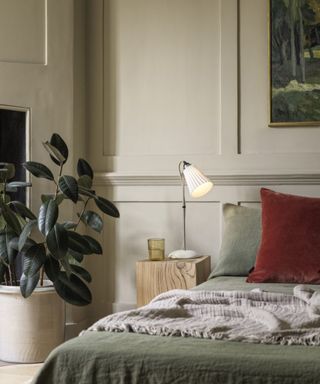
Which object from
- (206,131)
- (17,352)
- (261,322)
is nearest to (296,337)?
(261,322)

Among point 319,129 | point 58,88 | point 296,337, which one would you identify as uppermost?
point 58,88

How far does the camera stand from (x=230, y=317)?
→ 2.25 meters

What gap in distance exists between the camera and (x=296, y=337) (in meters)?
1.97

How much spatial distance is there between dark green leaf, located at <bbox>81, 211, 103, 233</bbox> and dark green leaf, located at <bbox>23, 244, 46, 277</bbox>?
0.35 meters

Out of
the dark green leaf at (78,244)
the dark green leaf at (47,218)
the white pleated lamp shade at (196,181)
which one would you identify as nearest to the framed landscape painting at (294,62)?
the white pleated lamp shade at (196,181)

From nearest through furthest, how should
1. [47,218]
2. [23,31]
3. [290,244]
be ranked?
[290,244] < [47,218] < [23,31]

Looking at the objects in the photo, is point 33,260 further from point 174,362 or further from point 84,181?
point 174,362

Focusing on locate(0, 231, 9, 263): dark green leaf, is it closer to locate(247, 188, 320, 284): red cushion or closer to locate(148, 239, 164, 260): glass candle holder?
locate(148, 239, 164, 260): glass candle holder

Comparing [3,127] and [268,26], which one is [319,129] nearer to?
[268,26]

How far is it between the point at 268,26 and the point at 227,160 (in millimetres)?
825

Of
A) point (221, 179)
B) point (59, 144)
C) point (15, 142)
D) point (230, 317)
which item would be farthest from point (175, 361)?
point (15, 142)

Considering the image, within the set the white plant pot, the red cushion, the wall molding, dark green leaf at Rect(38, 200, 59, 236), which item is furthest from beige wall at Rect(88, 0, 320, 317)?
dark green leaf at Rect(38, 200, 59, 236)

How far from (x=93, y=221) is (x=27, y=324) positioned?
648mm

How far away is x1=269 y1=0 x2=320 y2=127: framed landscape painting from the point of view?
13.1 feet
